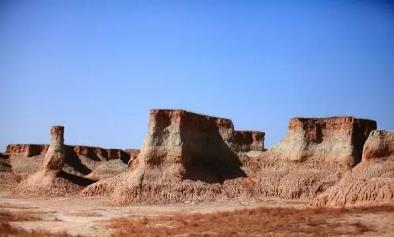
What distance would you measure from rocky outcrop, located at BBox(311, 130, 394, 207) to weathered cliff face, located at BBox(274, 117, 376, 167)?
653 centimetres

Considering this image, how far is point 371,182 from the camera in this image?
2625 cm

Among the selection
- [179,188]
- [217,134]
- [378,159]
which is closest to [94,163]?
[217,134]

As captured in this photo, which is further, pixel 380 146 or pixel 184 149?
pixel 184 149

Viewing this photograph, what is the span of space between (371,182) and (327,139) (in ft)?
56.3

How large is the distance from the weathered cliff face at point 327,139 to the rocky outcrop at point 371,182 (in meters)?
6.53

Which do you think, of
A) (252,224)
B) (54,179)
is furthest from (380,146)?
(54,179)

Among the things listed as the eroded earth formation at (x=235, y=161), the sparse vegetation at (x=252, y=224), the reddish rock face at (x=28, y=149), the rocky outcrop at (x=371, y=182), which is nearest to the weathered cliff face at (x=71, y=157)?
the reddish rock face at (x=28, y=149)

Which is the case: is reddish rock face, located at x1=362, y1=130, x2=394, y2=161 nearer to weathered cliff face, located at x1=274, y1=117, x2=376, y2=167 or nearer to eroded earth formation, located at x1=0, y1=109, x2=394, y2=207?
eroded earth formation, located at x1=0, y1=109, x2=394, y2=207

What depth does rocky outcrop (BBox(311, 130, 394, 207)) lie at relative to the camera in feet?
82.6

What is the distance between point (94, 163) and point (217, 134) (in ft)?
116

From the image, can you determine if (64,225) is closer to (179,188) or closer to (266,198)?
(179,188)

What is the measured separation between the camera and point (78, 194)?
4859 cm

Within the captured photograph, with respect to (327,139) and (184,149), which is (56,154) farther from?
(327,139)

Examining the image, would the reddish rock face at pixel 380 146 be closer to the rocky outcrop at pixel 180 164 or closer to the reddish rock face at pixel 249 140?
the rocky outcrop at pixel 180 164
